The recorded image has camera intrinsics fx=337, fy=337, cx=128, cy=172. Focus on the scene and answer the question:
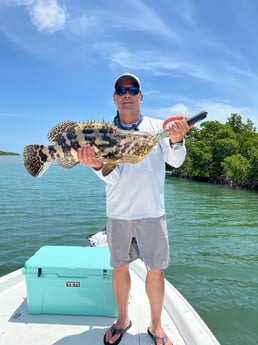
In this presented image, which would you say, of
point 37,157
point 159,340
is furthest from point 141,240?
point 37,157

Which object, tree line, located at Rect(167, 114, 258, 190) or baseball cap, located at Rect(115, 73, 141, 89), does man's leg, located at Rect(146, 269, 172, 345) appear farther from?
tree line, located at Rect(167, 114, 258, 190)

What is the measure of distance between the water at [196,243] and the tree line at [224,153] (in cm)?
2162

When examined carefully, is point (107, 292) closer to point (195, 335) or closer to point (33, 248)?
point (195, 335)

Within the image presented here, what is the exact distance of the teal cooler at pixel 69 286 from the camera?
377 cm

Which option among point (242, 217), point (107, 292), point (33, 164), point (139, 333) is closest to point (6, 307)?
point (107, 292)

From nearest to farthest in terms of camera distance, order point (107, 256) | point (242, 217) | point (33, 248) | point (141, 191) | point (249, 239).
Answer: point (141, 191)
point (107, 256)
point (33, 248)
point (249, 239)
point (242, 217)

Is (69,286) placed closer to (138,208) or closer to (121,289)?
(121,289)

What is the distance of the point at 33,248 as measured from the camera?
11.8 m

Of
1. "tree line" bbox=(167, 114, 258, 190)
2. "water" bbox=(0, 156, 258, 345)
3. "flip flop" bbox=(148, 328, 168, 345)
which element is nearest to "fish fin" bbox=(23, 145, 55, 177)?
"flip flop" bbox=(148, 328, 168, 345)

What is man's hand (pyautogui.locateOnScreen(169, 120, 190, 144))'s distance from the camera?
3.00m

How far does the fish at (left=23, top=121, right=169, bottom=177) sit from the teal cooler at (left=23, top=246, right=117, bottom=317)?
4.17ft

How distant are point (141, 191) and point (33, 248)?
31.3 feet

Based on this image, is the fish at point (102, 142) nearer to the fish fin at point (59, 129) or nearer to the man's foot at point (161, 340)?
the fish fin at point (59, 129)

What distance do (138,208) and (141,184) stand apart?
9.3 inches
